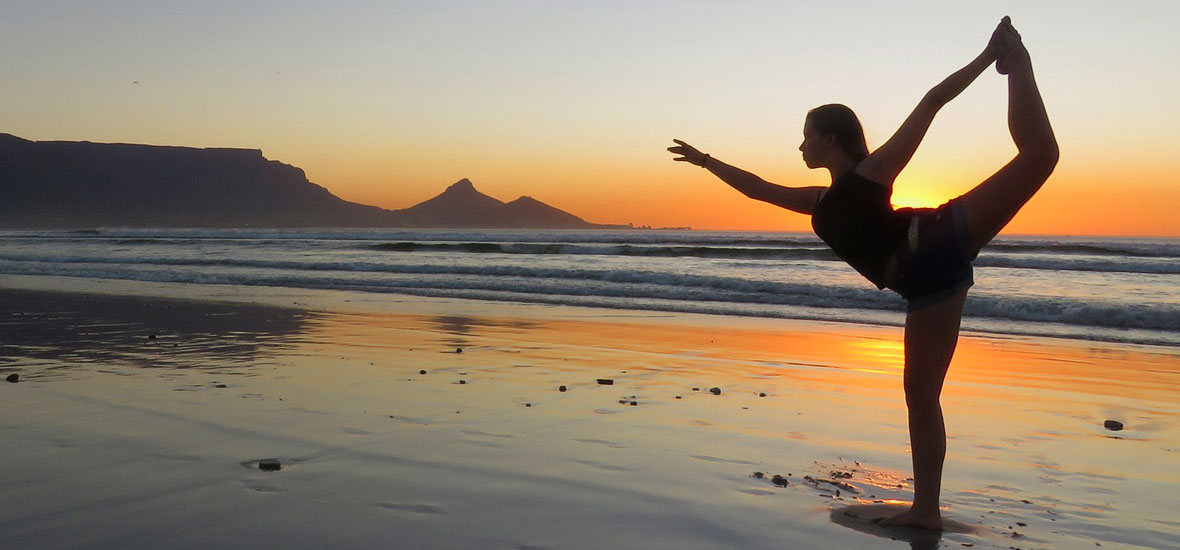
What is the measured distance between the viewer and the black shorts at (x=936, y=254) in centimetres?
286

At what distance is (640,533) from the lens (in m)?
3.25

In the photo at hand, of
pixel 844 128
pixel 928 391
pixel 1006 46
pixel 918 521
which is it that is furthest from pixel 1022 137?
Result: pixel 918 521

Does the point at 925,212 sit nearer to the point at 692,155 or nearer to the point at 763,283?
the point at 692,155

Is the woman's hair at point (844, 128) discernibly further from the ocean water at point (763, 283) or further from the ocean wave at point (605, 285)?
the ocean wave at point (605, 285)

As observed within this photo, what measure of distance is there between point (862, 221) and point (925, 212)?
202 mm

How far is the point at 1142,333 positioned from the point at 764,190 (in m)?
10.8

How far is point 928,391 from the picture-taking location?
3252 mm

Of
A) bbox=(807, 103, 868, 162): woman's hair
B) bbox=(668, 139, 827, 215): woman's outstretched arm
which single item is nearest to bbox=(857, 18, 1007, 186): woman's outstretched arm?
bbox=(807, 103, 868, 162): woman's hair

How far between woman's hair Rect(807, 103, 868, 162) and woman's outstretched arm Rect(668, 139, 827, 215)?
0.81 feet

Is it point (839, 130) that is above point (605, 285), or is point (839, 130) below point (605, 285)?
above

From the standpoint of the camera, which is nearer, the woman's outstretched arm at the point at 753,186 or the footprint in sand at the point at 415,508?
the woman's outstretched arm at the point at 753,186

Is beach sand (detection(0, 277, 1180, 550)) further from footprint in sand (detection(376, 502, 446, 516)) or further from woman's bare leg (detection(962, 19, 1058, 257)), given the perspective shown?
woman's bare leg (detection(962, 19, 1058, 257))

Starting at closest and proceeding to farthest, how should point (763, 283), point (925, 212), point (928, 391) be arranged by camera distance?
1. point (925, 212)
2. point (928, 391)
3. point (763, 283)

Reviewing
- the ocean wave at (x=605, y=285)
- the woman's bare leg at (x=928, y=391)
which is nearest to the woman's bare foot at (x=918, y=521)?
the woman's bare leg at (x=928, y=391)
